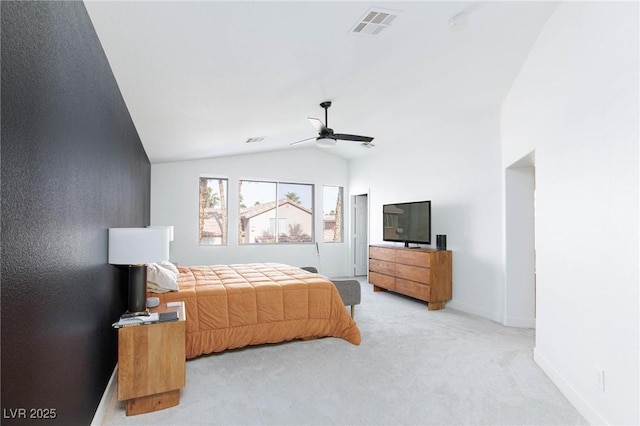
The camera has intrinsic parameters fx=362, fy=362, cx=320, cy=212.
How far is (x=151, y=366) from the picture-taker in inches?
94.7

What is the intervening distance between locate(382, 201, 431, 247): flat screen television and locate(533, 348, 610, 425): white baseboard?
261 centimetres

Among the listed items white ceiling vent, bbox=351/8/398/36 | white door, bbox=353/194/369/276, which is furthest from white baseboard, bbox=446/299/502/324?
white ceiling vent, bbox=351/8/398/36

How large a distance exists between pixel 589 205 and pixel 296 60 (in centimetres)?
238

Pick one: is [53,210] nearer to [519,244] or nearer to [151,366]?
[151,366]

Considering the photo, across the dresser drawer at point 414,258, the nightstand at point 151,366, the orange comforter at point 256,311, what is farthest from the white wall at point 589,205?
the nightstand at point 151,366

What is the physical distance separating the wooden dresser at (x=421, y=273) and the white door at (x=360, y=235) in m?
2.25

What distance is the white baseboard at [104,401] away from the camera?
2.19m

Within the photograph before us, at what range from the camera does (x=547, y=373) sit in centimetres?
299

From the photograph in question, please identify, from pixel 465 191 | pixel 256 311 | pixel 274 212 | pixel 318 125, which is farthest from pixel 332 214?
pixel 256 311

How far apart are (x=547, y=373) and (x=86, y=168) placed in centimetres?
365

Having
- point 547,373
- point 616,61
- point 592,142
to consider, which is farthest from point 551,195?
point 547,373

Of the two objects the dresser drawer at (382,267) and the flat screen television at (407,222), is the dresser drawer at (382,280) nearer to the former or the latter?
A: the dresser drawer at (382,267)

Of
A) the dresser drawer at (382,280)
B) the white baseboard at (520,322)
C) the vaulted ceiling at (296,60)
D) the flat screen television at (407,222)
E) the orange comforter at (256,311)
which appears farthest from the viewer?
the dresser drawer at (382,280)

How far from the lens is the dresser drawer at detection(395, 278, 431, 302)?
5.27 metres
